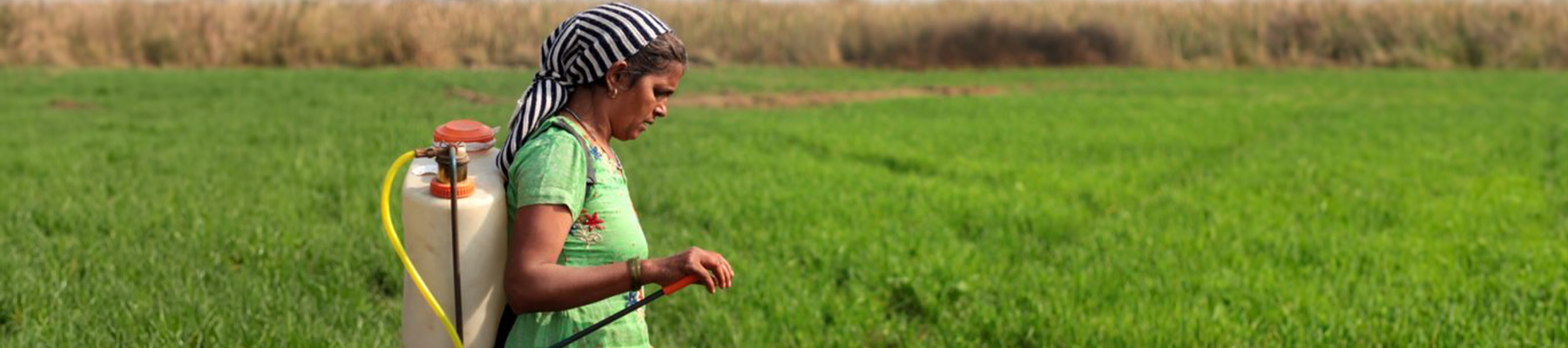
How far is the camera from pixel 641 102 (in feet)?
8.08

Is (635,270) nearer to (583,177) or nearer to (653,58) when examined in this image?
(583,177)

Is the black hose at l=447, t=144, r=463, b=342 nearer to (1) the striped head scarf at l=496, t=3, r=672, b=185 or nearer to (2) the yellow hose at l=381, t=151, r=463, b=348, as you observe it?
(2) the yellow hose at l=381, t=151, r=463, b=348

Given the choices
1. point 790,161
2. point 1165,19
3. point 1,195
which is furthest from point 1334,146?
point 1165,19

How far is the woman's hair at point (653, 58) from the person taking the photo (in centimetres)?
240

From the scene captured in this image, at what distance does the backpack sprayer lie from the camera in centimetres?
230

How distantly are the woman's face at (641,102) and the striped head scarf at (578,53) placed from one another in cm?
6

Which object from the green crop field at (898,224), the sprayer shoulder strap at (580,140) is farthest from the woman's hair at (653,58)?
the green crop field at (898,224)

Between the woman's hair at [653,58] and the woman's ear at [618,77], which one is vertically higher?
the woman's hair at [653,58]

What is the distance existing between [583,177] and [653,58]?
0.76 feet

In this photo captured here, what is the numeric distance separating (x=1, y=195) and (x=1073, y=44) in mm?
25904

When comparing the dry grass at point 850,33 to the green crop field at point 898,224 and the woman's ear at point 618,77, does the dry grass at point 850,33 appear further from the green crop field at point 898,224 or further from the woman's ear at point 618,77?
the woman's ear at point 618,77

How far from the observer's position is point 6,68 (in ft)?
67.1

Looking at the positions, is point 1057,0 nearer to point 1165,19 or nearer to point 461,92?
point 1165,19

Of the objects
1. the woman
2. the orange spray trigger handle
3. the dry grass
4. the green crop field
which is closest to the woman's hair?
the woman
